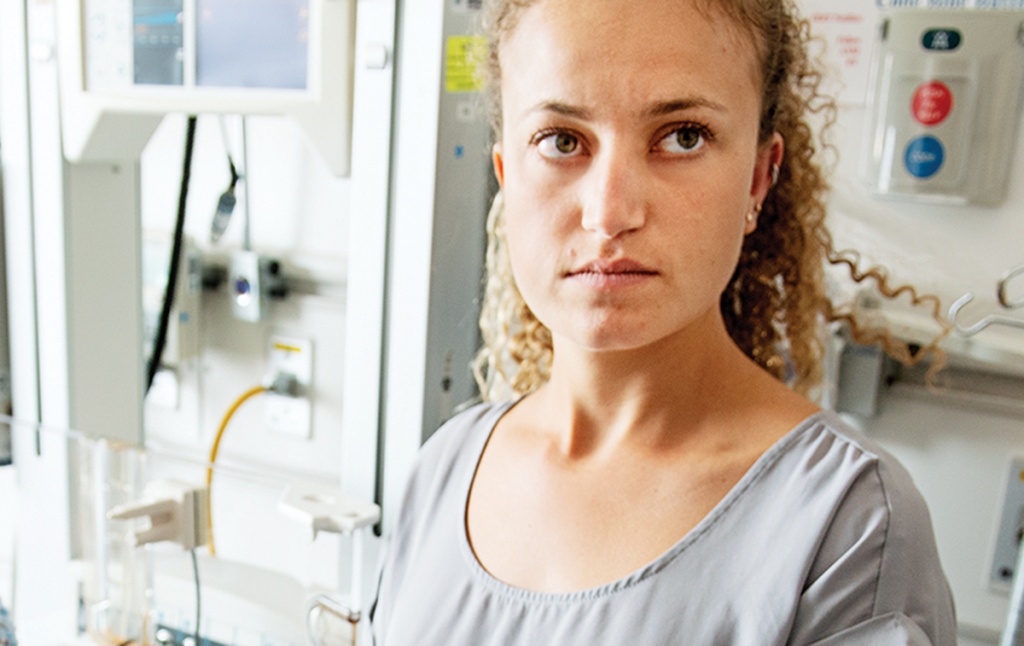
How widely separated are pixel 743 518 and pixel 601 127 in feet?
1.18

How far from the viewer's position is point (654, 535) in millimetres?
817

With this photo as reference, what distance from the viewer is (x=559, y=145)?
81 cm

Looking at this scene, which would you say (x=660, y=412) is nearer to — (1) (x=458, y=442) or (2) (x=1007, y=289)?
(1) (x=458, y=442)

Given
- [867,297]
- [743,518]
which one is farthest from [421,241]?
[867,297]

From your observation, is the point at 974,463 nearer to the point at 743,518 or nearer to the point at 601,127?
the point at 743,518

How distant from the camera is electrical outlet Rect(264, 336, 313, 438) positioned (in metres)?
2.06

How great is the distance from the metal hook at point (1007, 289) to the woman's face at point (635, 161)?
0.64 meters

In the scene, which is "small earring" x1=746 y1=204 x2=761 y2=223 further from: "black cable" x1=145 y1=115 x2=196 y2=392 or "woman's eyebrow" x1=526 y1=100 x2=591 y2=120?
"black cable" x1=145 y1=115 x2=196 y2=392

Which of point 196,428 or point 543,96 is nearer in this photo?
point 543,96

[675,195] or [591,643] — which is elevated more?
[675,195]

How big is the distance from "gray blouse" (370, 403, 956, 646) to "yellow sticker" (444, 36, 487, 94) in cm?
53

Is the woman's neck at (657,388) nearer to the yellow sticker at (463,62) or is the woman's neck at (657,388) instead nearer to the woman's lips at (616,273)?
the woman's lips at (616,273)

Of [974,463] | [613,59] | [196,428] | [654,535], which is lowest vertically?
[196,428]

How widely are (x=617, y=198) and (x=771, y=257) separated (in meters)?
0.34
